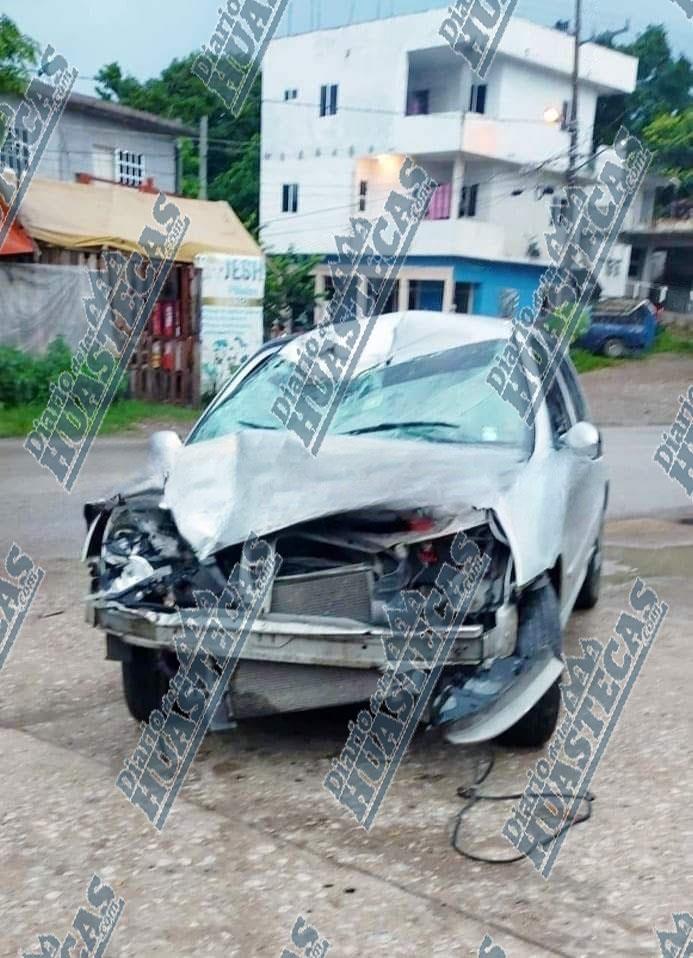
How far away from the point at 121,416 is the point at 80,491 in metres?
5.59

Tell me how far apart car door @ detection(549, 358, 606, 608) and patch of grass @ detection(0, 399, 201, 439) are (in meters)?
9.86

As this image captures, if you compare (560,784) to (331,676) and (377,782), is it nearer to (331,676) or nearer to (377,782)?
(377,782)

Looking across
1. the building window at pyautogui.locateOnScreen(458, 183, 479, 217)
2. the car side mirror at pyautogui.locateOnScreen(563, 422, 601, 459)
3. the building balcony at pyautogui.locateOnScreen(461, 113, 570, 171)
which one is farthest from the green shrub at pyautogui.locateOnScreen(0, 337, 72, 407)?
the building window at pyautogui.locateOnScreen(458, 183, 479, 217)

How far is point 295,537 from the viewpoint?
4000mm

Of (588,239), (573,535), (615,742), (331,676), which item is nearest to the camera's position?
(331,676)

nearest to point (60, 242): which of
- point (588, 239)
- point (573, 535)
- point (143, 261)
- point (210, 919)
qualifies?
point (143, 261)

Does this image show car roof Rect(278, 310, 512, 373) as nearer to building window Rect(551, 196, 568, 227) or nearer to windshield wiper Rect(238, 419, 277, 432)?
windshield wiper Rect(238, 419, 277, 432)

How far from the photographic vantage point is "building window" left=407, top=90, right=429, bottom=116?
3406 centimetres

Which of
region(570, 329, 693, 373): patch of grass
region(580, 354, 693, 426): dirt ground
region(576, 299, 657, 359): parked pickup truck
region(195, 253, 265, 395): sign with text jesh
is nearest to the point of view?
region(195, 253, 265, 395): sign with text jesh

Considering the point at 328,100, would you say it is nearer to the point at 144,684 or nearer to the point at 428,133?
the point at 428,133

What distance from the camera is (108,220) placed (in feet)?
60.1

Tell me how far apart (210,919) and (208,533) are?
147 centimetres

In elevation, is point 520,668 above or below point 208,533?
below

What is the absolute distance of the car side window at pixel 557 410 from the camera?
5.05 meters
